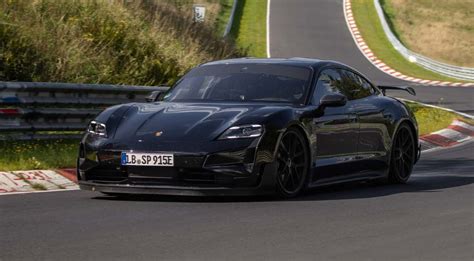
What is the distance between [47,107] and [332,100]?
471 centimetres

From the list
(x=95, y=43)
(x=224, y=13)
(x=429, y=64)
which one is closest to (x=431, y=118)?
(x=95, y=43)

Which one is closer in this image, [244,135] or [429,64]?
[244,135]

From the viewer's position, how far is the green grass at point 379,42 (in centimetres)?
4453

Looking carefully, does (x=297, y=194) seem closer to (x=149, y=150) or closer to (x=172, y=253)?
(x=149, y=150)

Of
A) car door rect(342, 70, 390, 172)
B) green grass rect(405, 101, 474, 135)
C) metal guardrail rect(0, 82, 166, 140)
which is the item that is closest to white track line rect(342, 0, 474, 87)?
green grass rect(405, 101, 474, 135)

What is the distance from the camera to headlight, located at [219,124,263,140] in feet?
30.7

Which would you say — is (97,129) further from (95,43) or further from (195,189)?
(95,43)

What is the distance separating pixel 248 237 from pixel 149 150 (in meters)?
2.15

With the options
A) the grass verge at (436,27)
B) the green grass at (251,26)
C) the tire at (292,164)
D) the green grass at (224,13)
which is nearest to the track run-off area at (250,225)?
the tire at (292,164)

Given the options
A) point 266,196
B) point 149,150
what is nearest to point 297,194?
point 266,196

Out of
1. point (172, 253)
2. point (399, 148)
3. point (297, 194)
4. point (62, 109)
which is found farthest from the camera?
point (62, 109)

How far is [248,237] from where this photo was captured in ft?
24.3

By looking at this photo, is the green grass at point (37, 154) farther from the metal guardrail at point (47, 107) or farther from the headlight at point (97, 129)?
the headlight at point (97, 129)

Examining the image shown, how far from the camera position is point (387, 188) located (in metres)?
11.3
